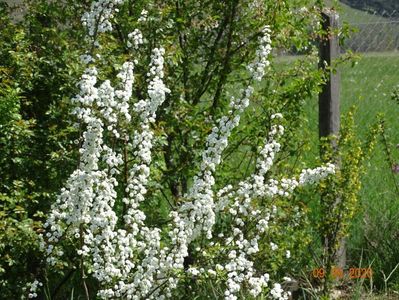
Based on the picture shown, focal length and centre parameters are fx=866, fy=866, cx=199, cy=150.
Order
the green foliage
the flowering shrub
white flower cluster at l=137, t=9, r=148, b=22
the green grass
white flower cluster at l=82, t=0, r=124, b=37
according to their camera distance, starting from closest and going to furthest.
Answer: the flowering shrub
white flower cluster at l=82, t=0, r=124, b=37
white flower cluster at l=137, t=9, r=148, b=22
the green foliage
the green grass

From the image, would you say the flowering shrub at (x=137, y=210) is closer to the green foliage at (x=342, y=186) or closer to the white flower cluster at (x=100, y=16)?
the white flower cluster at (x=100, y=16)

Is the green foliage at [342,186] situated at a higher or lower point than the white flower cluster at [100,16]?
lower

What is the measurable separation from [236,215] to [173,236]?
342 millimetres

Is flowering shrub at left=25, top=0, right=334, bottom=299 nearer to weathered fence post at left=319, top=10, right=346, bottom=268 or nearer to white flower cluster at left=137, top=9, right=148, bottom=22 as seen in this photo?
white flower cluster at left=137, top=9, right=148, bottom=22

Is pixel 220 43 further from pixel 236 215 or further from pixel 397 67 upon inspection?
pixel 397 67

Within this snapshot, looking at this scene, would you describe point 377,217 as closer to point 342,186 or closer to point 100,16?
point 342,186

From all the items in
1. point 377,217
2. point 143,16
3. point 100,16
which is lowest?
point 377,217

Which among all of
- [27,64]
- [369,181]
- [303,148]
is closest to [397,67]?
[369,181]
